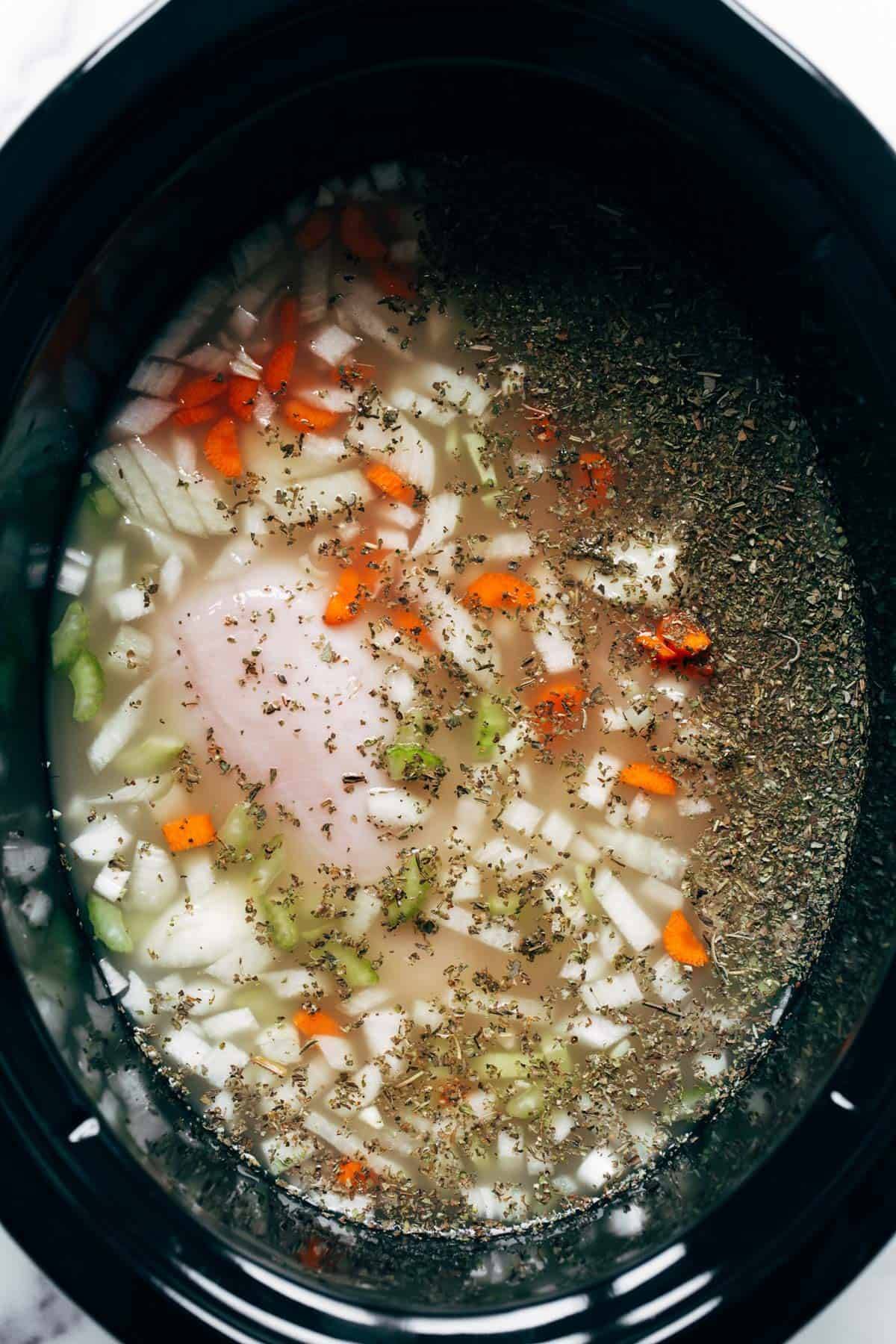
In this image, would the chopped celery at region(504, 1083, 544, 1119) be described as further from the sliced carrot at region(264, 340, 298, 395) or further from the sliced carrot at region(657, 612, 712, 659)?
the sliced carrot at region(264, 340, 298, 395)

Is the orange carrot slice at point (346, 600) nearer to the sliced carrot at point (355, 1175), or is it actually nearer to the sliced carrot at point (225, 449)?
the sliced carrot at point (225, 449)

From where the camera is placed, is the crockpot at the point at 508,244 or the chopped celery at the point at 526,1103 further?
the chopped celery at the point at 526,1103

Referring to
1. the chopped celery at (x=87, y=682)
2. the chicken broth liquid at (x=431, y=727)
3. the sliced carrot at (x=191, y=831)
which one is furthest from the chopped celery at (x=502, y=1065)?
the chopped celery at (x=87, y=682)

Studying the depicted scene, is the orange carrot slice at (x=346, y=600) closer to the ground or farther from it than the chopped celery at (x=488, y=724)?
farther from it

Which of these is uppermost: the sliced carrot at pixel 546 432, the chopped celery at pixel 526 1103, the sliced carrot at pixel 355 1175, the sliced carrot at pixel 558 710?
the sliced carrot at pixel 546 432

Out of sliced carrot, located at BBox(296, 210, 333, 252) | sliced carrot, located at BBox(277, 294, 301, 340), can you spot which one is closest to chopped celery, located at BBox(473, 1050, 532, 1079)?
sliced carrot, located at BBox(277, 294, 301, 340)

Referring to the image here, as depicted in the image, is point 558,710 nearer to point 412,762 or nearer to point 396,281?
point 412,762

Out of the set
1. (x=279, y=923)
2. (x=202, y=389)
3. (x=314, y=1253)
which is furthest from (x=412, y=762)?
(x=314, y=1253)
